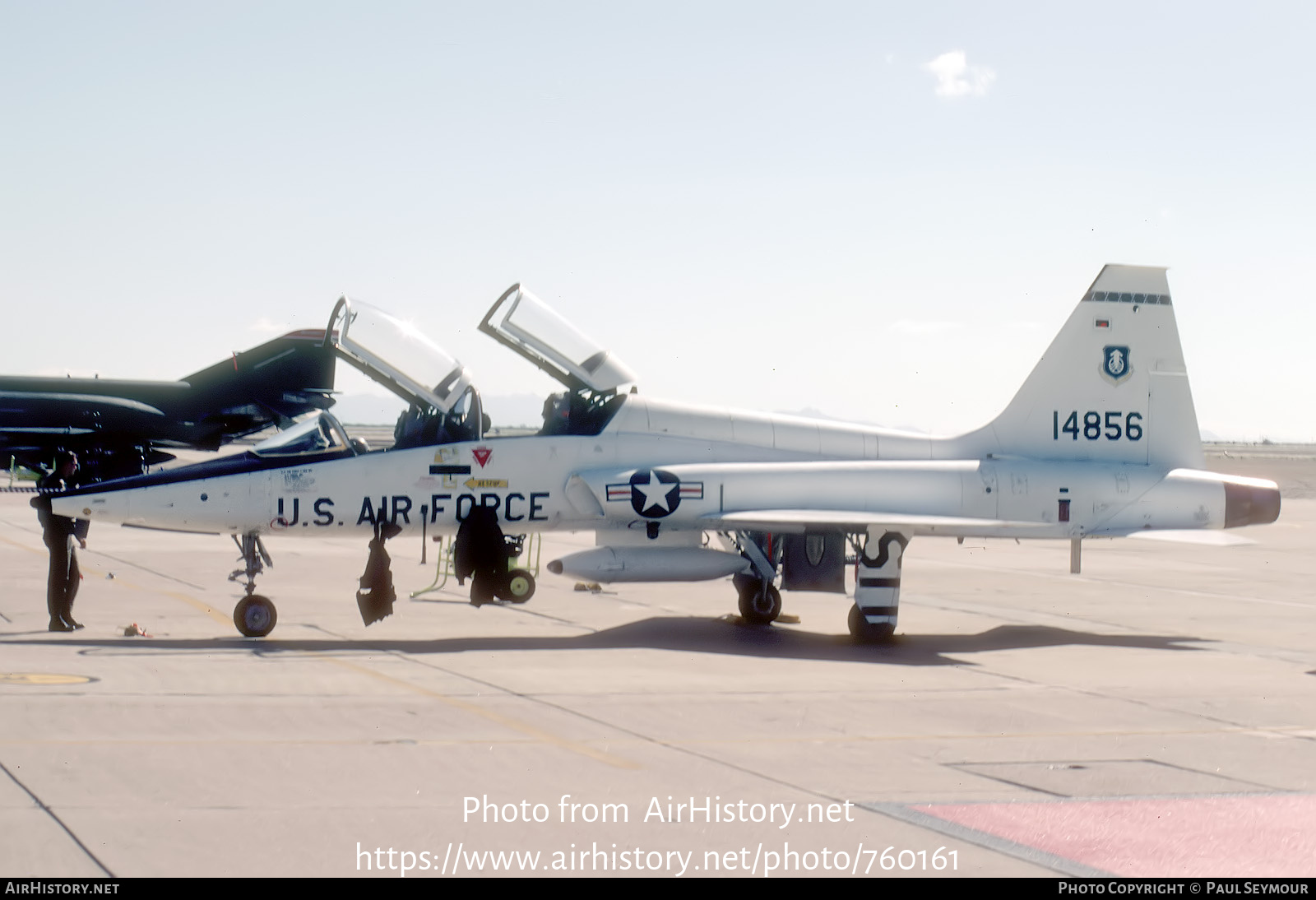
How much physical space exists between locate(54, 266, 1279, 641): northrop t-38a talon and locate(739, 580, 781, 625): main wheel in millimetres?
24

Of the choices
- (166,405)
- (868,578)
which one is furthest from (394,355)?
(166,405)

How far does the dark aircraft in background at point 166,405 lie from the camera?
1537 inches

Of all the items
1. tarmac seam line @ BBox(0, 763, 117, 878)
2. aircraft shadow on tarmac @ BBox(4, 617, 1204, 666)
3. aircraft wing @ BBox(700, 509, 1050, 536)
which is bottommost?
aircraft shadow on tarmac @ BBox(4, 617, 1204, 666)

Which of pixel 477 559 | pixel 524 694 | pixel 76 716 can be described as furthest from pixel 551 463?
pixel 76 716

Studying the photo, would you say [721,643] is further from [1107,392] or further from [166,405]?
[166,405]

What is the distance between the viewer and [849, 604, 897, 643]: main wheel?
14203 millimetres

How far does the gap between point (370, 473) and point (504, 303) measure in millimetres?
2465

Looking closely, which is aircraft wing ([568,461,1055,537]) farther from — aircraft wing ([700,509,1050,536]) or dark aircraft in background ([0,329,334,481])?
dark aircraft in background ([0,329,334,481])

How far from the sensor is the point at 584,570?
13.9 meters

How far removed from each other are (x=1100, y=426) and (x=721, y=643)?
5781 mm

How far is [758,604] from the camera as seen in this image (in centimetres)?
1611

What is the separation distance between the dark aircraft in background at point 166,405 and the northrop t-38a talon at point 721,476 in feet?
87.8

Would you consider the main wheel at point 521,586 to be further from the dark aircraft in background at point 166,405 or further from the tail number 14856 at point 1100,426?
the dark aircraft in background at point 166,405

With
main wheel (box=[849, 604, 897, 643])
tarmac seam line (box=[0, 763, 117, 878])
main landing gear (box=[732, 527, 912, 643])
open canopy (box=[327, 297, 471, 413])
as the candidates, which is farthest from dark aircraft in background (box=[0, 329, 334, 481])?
tarmac seam line (box=[0, 763, 117, 878])
